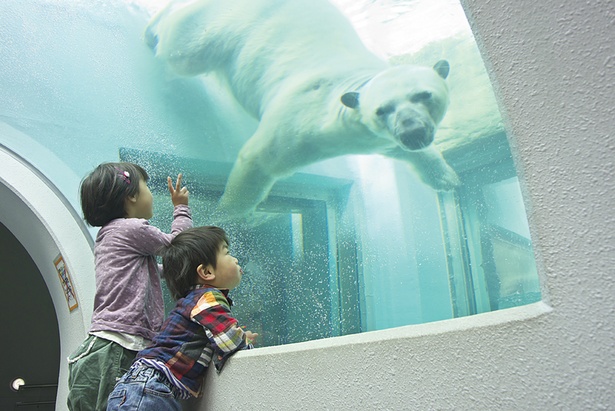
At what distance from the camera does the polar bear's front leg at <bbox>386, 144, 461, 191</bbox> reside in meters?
4.48

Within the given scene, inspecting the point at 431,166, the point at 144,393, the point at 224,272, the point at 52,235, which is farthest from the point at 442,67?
the point at 144,393

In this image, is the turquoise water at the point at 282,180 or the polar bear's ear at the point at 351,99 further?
the polar bear's ear at the point at 351,99

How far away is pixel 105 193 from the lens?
3.83 feet

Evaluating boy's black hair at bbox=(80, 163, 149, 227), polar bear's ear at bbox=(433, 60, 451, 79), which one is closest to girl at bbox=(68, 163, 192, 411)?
boy's black hair at bbox=(80, 163, 149, 227)

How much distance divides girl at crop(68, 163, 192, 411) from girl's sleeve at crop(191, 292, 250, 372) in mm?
220

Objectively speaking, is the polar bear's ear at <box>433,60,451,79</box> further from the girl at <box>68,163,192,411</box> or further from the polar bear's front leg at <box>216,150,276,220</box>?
the girl at <box>68,163,192,411</box>

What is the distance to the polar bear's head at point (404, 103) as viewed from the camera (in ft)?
12.4

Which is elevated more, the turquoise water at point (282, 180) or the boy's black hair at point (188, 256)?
the turquoise water at point (282, 180)

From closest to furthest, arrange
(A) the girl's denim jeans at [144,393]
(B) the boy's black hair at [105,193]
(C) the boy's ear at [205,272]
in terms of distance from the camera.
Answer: (A) the girl's denim jeans at [144,393], (C) the boy's ear at [205,272], (B) the boy's black hair at [105,193]

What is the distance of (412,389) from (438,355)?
0.04 metres

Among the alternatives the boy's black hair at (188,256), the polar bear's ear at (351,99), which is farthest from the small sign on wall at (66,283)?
the polar bear's ear at (351,99)

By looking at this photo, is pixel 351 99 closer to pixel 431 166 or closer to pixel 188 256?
pixel 431 166

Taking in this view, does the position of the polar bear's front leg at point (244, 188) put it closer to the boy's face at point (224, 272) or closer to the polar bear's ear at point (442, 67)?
the polar bear's ear at point (442, 67)

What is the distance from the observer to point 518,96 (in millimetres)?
431
